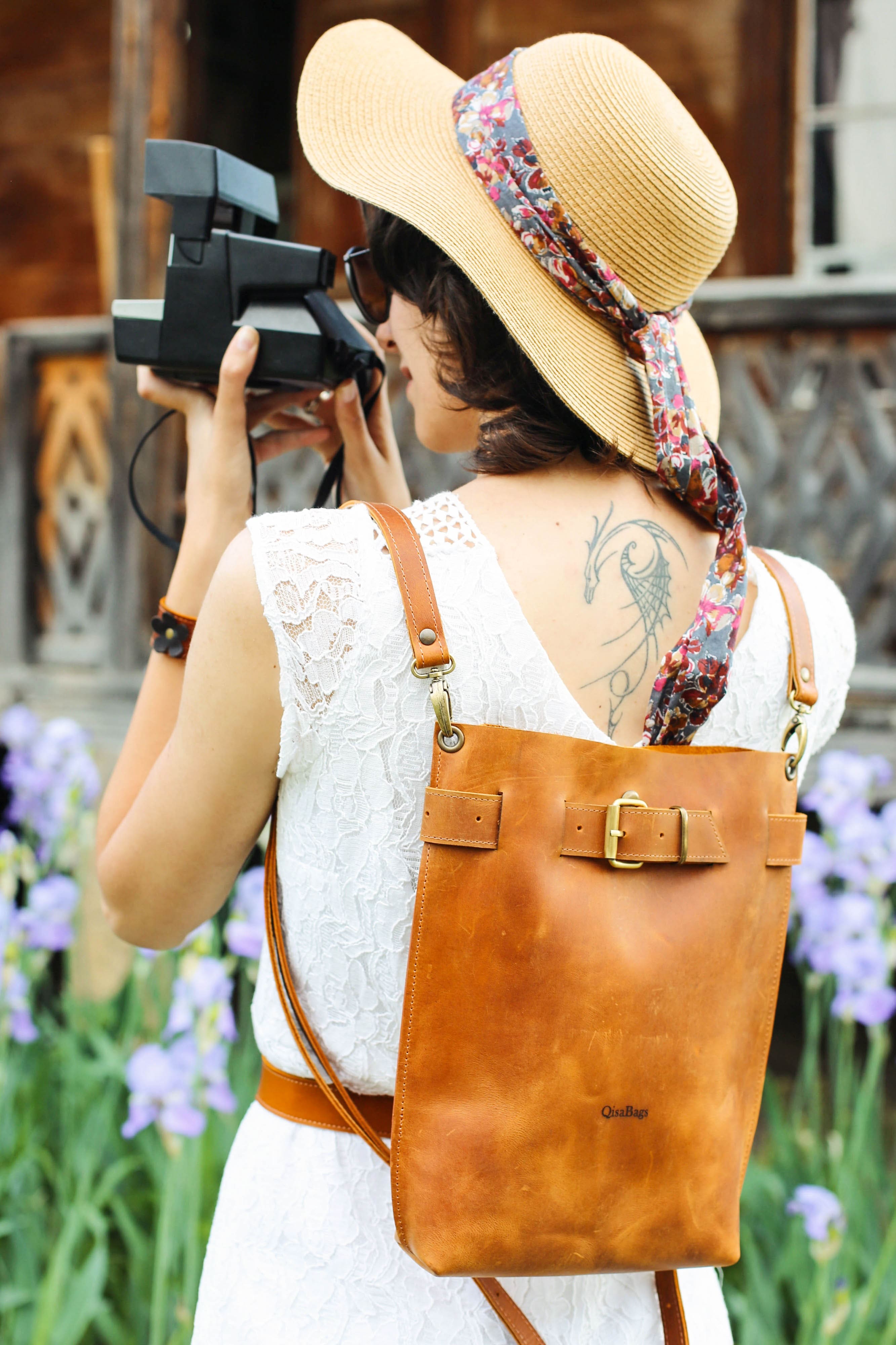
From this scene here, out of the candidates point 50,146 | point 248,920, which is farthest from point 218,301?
point 50,146

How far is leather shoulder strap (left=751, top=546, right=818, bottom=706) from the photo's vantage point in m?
0.98

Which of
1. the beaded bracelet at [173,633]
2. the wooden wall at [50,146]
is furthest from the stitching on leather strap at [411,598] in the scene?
the wooden wall at [50,146]

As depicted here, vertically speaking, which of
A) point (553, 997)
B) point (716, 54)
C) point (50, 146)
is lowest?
point (553, 997)

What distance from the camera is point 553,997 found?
2.65ft

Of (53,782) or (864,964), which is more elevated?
(53,782)

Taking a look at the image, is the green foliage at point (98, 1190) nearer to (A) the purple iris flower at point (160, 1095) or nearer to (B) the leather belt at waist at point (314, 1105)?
(A) the purple iris flower at point (160, 1095)

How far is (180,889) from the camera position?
954mm

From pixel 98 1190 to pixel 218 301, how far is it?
1.78 meters

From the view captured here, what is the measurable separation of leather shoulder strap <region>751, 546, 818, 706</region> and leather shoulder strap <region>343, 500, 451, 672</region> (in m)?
0.35

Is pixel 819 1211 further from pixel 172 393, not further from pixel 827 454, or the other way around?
pixel 827 454

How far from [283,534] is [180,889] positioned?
1.08 feet

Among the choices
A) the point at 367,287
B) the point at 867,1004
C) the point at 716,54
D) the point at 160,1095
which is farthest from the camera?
the point at 716,54

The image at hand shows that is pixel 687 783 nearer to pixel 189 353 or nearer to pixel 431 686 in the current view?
pixel 431 686

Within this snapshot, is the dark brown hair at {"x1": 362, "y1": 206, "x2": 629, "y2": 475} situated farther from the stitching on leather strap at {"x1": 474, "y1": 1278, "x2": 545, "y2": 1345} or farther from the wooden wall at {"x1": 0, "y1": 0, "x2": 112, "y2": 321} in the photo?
the wooden wall at {"x1": 0, "y1": 0, "x2": 112, "y2": 321}
